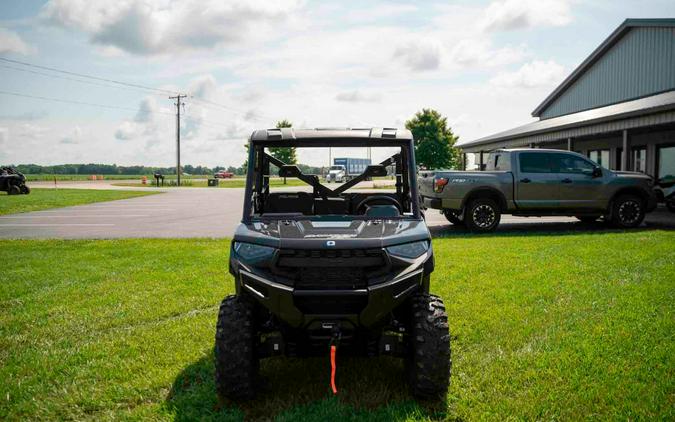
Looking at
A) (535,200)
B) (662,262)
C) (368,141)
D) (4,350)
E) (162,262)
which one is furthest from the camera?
(535,200)

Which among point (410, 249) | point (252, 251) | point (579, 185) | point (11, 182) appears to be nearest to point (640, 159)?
point (579, 185)

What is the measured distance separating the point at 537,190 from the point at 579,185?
3.70ft

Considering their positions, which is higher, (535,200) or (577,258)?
(535,200)

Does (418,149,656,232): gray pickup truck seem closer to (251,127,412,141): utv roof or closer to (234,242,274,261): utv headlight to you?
(251,127,412,141): utv roof

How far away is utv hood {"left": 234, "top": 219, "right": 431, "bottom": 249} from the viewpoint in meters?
3.45

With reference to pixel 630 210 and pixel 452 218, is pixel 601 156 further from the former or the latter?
pixel 452 218

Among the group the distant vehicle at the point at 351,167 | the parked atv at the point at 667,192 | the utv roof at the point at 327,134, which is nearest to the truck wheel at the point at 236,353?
the utv roof at the point at 327,134

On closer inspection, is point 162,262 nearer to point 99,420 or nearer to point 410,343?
point 99,420

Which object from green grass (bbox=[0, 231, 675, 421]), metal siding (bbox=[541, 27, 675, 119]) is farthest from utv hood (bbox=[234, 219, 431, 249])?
metal siding (bbox=[541, 27, 675, 119])

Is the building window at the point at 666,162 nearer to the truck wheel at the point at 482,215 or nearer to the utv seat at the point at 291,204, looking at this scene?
the truck wheel at the point at 482,215

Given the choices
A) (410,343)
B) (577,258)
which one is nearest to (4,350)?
(410,343)

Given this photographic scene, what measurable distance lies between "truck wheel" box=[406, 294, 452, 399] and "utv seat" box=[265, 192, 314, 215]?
1496 mm

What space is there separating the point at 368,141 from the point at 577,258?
6.23 metres

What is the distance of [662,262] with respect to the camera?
852cm
